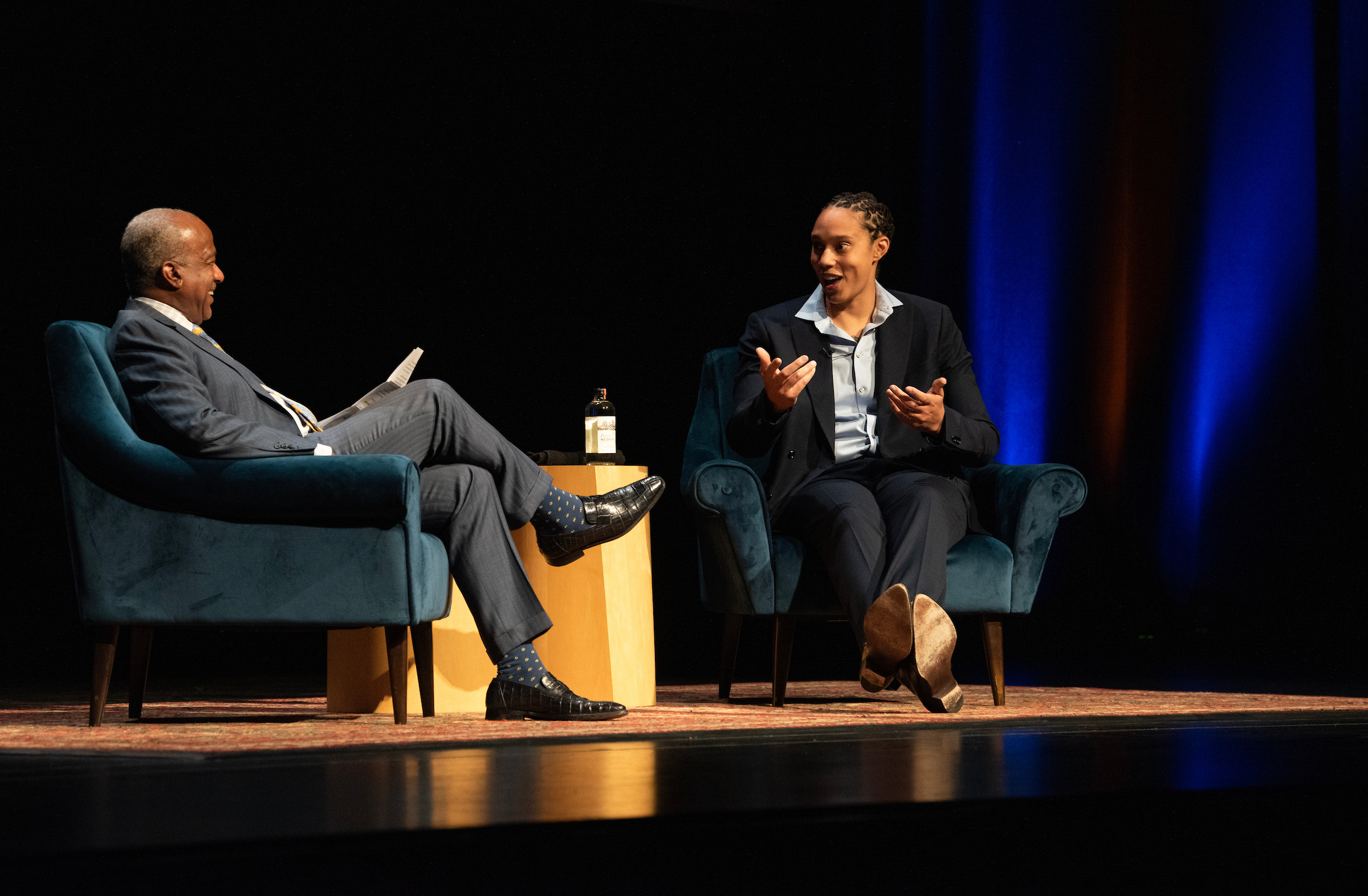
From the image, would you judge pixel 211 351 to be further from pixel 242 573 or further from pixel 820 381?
pixel 820 381

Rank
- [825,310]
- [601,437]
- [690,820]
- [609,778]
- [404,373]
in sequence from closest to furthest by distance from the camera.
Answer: [690,820], [609,778], [404,373], [601,437], [825,310]

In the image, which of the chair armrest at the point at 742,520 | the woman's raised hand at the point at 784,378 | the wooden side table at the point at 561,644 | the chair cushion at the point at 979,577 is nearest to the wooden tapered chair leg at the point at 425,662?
the wooden side table at the point at 561,644

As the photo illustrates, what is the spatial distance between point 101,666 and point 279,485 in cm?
52

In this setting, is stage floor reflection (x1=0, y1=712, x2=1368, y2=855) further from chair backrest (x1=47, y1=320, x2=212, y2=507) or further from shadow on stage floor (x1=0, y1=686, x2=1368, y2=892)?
chair backrest (x1=47, y1=320, x2=212, y2=507)

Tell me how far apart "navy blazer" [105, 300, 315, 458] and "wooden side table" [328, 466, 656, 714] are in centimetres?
63

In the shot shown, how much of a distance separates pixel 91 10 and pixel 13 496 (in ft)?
5.85

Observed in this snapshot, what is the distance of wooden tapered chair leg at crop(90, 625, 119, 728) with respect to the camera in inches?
104

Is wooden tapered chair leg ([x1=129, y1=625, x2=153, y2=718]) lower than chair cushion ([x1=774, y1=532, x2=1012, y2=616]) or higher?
lower

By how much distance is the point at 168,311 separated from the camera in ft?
9.09

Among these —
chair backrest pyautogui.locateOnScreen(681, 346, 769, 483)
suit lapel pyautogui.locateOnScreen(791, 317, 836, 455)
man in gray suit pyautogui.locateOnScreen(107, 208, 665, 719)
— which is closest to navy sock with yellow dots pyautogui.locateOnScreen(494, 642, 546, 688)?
man in gray suit pyautogui.locateOnScreen(107, 208, 665, 719)

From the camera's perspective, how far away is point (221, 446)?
2592 millimetres

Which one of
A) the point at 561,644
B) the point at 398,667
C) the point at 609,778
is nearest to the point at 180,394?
the point at 398,667

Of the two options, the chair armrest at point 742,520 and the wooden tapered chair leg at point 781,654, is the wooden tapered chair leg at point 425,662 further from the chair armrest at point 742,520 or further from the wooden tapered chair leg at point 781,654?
the wooden tapered chair leg at point 781,654

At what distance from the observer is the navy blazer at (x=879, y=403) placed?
3.16 meters
